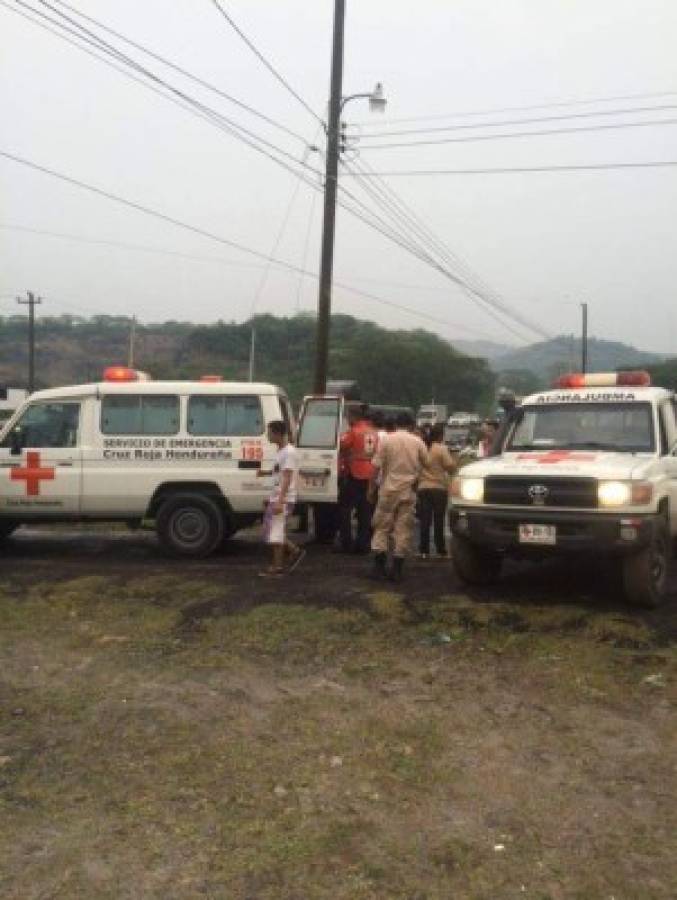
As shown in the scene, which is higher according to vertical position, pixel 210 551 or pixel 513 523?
pixel 513 523

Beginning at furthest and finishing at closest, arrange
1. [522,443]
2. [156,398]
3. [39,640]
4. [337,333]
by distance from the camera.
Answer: [337,333], [156,398], [522,443], [39,640]

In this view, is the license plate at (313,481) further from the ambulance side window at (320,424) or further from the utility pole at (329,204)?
the utility pole at (329,204)

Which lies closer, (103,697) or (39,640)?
(103,697)

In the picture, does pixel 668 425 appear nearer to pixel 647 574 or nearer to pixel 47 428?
pixel 647 574

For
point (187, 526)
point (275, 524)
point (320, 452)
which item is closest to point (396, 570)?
point (275, 524)

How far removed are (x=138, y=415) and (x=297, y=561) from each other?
2.48 meters

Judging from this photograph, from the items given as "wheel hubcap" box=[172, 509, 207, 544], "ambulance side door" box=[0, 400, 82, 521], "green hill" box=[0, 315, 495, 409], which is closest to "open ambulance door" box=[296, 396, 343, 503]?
"wheel hubcap" box=[172, 509, 207, 544]

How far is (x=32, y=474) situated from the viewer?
33.0ft

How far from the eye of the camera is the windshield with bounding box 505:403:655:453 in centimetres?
809

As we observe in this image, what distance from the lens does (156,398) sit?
399 inches

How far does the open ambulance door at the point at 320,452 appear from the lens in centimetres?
1020

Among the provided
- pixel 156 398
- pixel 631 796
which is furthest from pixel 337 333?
pixel 631 796

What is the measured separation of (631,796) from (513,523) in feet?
11.1

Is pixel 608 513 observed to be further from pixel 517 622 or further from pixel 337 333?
pixel 337 333
